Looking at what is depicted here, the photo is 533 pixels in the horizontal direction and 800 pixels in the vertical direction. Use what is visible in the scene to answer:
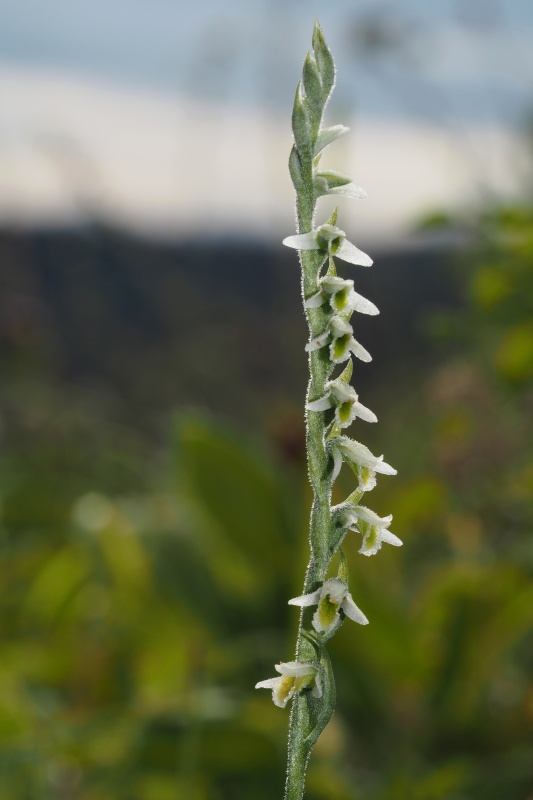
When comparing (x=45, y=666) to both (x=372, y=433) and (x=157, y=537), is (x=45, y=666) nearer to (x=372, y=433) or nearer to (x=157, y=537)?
(x=157, y=537)

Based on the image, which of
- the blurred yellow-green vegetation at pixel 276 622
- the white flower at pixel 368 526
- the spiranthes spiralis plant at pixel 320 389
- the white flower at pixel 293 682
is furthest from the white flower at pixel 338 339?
the blurred yellow-green vegetation at pixel 276 622

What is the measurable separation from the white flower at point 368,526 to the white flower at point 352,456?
0.03m

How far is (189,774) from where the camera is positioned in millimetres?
1828

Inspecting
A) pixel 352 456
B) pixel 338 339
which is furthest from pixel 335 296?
pixel 352 456

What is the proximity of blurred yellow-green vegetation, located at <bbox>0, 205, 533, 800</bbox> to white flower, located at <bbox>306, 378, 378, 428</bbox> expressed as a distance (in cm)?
122

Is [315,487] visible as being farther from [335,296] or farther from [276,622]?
[276,622]

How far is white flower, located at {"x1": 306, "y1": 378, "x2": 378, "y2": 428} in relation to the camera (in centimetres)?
73

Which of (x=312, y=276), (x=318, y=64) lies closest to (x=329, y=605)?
(x=312, y=276)

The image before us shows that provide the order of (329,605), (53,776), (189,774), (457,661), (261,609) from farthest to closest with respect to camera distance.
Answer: (261,609)
(457,661)
(53,776)
(189,774)
(329,605)

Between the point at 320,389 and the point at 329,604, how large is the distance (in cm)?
17

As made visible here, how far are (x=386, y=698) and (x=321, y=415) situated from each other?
190 centimetres

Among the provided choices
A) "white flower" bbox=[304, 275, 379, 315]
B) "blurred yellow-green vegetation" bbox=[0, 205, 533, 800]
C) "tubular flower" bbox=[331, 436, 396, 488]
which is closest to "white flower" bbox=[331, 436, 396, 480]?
"tubular flower" bbox=[331, 436, 396, 488]

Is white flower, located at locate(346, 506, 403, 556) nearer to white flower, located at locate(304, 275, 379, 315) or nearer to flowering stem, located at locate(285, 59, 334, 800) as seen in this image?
flowering stem, located at locate(285, 59, 334, 800)

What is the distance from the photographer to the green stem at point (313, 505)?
718mm
